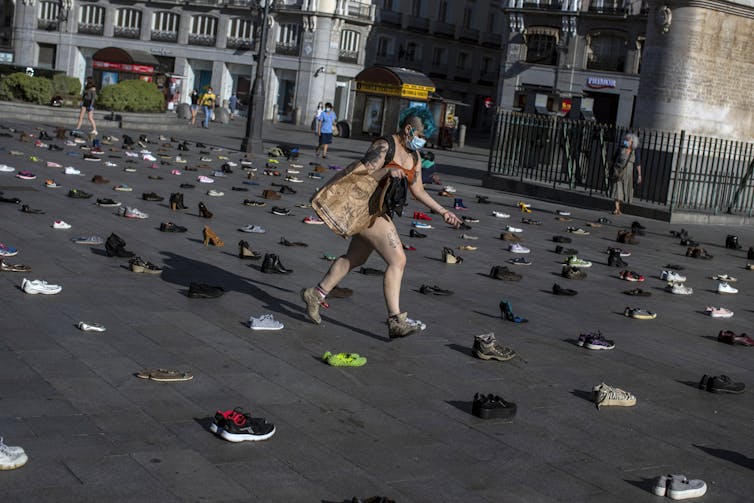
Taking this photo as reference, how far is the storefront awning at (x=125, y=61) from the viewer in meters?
52.2

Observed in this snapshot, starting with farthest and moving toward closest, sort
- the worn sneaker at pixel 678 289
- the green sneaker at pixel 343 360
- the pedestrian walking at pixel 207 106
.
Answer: the pedestrian walking at pixel 207 106, the worn sneaker at pixel 678 289, the green sneaker at pixel 343 360

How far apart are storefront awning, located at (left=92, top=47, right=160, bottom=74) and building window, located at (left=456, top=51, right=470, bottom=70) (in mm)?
23172

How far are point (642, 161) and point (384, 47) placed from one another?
43352 mm

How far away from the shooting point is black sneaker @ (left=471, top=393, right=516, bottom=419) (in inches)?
265

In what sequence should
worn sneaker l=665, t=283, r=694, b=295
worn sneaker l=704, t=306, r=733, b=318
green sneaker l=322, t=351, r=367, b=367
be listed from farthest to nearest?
worn sneaker l=665, t=283, r=694, b=295, worn sneaker l=704, t=306, r=733, b=318, green sneaker l=322, t=351, r=367, b=367

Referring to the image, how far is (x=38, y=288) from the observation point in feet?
29.0

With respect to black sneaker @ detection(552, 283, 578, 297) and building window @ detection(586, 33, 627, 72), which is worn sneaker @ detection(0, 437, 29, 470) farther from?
building window @ detection(586, 33, 627, 72)

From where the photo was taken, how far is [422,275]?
11938 millimetres

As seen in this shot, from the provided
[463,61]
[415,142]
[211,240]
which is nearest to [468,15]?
[463,61]

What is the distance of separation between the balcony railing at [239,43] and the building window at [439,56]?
40.1 feet

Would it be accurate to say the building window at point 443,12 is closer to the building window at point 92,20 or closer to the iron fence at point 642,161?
the building window at point 92,20

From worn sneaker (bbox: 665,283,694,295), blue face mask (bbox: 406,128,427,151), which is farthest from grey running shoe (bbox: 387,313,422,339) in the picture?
worn sneaker (bbox: 665,283,694,295)

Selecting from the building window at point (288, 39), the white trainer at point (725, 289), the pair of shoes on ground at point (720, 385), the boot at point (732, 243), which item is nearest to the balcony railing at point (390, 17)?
the building window at point (288, 39)

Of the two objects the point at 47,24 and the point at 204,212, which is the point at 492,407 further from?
the point at 47,24
